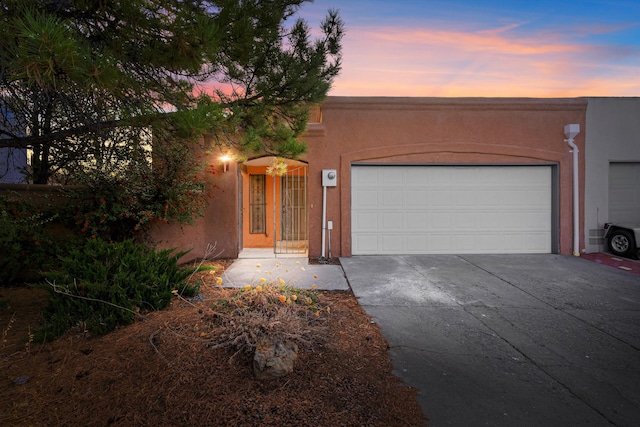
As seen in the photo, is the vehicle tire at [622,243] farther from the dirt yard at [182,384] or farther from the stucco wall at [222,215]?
the stucco wall at [222,215]

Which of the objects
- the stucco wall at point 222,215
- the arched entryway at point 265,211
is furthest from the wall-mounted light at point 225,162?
the arched entryway at point 265,211

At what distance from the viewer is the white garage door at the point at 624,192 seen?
8641 millimetres

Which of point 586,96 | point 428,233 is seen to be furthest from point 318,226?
point 586,96

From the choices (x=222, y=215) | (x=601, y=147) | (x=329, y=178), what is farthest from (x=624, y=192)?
(x=222, y=215)

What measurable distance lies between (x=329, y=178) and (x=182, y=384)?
20.1ft

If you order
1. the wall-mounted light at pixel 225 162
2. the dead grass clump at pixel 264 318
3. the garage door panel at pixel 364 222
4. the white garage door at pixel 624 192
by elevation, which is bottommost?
the dead grass clump at pixel 264 318

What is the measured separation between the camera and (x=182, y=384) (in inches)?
94.5

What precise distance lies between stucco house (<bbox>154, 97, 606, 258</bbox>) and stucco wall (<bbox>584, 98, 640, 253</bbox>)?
0.18 m

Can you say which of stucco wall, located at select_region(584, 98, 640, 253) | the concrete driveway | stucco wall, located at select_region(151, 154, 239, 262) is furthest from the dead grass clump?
stucco wall, located at select_region(584, 98, 640, 253)

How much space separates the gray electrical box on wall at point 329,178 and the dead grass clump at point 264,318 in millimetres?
4459

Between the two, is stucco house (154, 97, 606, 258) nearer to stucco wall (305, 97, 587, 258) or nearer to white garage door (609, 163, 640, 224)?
stucco wall (305, 97, 587, 258)

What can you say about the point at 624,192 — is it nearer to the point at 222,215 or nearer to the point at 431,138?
the point at 431,138

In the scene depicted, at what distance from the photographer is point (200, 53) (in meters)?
3.01

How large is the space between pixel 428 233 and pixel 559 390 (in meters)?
6.01
